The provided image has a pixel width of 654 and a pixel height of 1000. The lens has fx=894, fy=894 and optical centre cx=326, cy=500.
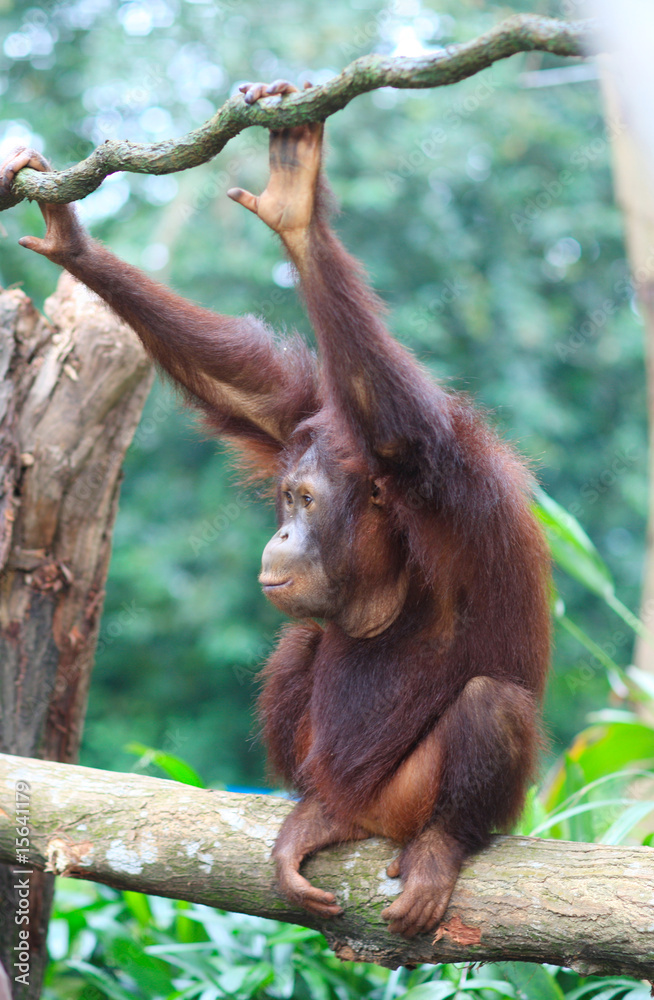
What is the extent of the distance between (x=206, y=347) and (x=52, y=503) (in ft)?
3.58

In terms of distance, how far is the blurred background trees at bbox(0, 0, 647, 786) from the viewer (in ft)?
29.6

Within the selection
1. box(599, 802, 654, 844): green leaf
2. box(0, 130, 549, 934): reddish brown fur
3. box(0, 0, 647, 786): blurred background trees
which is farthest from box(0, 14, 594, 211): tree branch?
box(0, 0, 647, 786): blurred background trees

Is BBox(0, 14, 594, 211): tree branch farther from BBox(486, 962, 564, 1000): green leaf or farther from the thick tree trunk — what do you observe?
BBox(486, 962, 564, 1000): green leaf

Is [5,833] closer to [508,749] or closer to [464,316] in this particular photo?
[508,749]

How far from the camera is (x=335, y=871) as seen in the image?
263cm

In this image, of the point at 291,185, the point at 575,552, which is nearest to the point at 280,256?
the point at 575,552

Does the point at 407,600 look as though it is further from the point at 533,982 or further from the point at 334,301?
the point at 533,982

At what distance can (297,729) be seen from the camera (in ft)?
10.1

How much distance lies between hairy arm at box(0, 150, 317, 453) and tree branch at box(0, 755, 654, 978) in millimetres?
1261

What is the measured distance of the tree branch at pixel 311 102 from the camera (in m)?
1.59

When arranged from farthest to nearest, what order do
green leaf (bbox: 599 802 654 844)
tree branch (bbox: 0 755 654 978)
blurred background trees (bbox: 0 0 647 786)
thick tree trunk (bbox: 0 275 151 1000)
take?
blurred background trees (bbox: 0 0 647 786), thick tree trunk (bbox: 0 275 151 1000), green leaf (bbox: 599 802 654 844), tree branch (bbox: 0 755 654 978)

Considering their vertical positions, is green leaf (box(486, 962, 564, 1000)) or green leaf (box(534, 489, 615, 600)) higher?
green leaf (box(534, 489, 615, 600))

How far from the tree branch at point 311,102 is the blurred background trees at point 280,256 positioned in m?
6.21

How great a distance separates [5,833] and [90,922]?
1722mm
